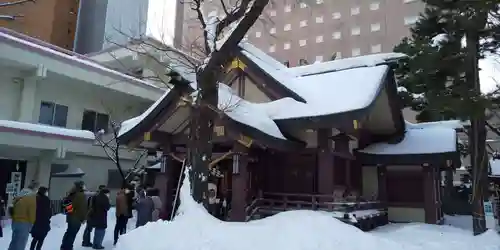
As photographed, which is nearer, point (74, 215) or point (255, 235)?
point (255, 235)

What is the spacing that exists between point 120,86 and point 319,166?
42.5 ft

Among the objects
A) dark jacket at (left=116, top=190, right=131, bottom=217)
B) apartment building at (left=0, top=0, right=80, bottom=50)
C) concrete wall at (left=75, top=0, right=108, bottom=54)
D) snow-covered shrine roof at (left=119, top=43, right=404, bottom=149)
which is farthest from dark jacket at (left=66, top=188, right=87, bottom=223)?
concrete wall at (left=75, top=0, right=108, bottom=54)

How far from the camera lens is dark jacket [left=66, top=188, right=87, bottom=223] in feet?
29.8

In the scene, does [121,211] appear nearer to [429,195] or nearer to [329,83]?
[329,83]

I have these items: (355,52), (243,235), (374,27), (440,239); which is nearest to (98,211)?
(243,235)

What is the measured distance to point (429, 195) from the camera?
1424 centimetres

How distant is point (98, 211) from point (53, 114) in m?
11.0

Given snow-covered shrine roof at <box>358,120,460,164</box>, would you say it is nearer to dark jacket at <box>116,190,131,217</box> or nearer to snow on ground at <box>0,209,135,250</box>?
dark jacket at <box>116,190,131,217</box>

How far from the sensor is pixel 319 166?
11820mm

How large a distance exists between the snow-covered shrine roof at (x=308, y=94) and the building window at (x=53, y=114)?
697 cm

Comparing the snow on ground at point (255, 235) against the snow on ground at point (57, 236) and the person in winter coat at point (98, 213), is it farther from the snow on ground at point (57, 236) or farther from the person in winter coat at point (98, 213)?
the snow on ground at point (57, 236)

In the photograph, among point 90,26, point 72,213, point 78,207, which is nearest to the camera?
point 72,213

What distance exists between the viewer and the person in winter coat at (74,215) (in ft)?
29.9

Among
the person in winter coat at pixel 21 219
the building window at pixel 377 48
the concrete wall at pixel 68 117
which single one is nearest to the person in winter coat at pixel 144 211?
the person in winter coat at pixel 21 219
